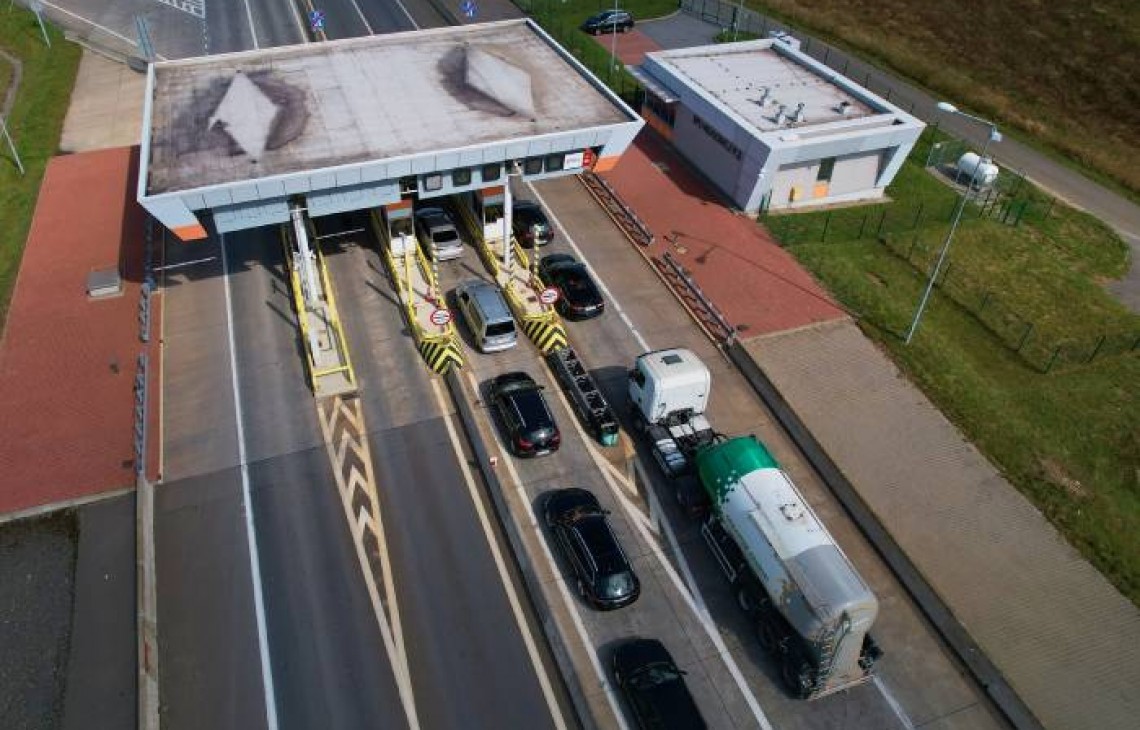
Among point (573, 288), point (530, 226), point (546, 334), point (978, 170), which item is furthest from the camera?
point (978, 170)

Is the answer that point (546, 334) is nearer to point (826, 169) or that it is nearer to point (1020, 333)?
point (826, 169)

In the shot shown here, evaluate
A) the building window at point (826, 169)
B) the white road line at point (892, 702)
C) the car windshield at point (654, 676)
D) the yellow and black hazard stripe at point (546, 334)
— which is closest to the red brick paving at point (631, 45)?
the building window at point (826, 169)

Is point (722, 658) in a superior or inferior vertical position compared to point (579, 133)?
inferior

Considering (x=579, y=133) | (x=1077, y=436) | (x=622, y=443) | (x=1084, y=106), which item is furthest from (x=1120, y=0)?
(x=622, y=443)

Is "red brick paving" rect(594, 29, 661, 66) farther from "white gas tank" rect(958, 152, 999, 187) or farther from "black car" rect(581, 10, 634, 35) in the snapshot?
"white gas tank" rect(958, 152, 999, 187)

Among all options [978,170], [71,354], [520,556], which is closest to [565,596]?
[520,556]

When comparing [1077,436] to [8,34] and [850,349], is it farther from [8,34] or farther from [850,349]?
[8,34]

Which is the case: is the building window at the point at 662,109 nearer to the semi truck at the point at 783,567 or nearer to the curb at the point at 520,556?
the curb at the point at 520,556
